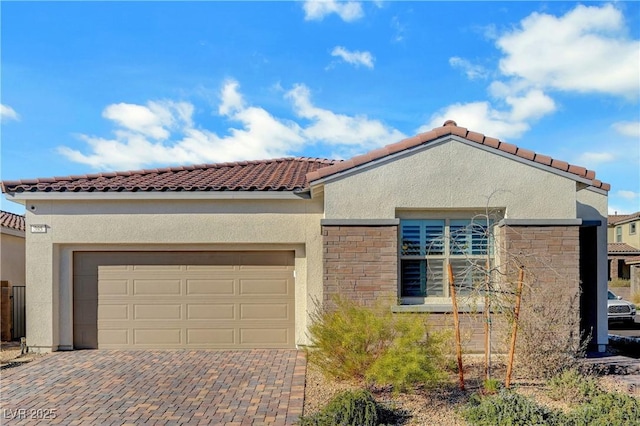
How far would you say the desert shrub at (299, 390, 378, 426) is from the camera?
563 cm

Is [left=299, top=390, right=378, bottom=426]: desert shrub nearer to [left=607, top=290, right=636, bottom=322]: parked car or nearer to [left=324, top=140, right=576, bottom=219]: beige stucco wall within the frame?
[left=324, top=140, right=576, bottom=219]: beige stucco wall

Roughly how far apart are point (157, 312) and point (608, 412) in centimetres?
893

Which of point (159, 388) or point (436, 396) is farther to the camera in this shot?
point (159, 388)

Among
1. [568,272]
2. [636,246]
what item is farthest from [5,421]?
[636,246]

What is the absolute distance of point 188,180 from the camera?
11188 millimetres

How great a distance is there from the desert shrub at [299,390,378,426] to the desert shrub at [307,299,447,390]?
74 centimetres

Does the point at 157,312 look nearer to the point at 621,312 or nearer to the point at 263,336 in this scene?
the point at 263,336

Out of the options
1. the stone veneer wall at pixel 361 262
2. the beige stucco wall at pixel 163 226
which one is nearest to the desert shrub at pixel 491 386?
the stone veneer wall at pixel 361 262

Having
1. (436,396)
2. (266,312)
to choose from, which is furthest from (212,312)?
(436,396)

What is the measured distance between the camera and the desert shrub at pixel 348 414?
5.63m

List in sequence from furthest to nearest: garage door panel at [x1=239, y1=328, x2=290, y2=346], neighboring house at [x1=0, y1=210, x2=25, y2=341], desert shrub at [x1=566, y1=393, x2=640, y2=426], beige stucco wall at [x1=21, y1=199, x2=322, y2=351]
Answer: neighboring house at [x1=0, y1=210, x2=25, y2=341]
garage door panel at [x1=239, y1=328, x2=290, y2=346]
beige stucco wall at [x1=21, y1=199, x2=322, y2=351]
desert shrub at [x1=566, y1=393, x2=640, y2=426]

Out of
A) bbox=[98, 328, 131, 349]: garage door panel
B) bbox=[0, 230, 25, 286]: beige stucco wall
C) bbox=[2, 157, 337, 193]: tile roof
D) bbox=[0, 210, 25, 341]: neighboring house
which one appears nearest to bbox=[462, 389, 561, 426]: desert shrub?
bbox=[2, 157, 337, 193]: tile roof

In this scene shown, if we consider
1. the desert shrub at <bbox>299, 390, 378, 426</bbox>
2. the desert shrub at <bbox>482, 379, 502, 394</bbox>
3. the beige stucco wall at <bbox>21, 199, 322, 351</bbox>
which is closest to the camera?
the desert shrub at <bbox>299, 390, 378, 426</bbox>

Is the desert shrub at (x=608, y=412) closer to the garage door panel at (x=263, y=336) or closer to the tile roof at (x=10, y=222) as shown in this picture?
the garage door panel at (x=263, y=336)
